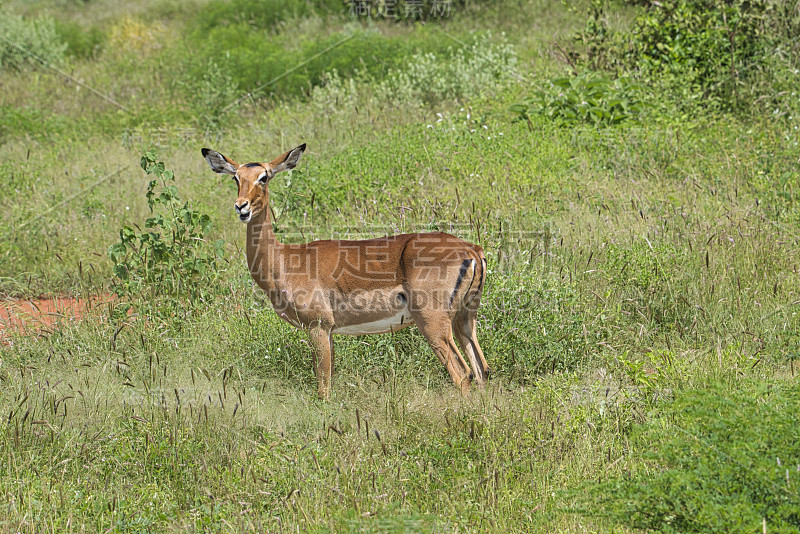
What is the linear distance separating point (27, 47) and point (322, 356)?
15600mm

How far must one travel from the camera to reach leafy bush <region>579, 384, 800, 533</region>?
3.54 metres

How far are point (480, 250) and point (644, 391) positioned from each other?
4.63 feet

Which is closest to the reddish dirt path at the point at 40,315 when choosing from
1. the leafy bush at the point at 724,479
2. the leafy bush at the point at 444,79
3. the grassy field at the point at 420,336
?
the grassy field at the point at 420,336

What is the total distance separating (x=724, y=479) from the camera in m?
3.69

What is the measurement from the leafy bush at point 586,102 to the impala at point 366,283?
5404 mm

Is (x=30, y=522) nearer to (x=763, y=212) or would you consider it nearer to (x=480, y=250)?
(x=480, y=250)

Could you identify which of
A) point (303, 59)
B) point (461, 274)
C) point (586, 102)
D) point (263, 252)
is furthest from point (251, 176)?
point (303, 59)

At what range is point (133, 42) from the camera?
63.4ft

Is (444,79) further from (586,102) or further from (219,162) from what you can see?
(219,162)

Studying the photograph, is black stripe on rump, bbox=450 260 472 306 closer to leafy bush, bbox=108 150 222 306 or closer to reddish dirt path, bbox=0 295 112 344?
leafy bush, bbox=108 150 222 306

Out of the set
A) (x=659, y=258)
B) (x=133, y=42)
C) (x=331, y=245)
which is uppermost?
(x=331, y=245)

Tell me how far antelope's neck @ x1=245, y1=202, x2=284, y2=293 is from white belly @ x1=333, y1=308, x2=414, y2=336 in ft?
1.86

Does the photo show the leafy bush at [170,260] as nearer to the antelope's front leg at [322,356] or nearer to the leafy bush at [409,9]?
the antelope's front leg at [322,356]

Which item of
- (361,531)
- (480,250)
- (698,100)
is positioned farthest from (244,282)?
(698,100)
